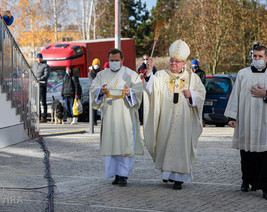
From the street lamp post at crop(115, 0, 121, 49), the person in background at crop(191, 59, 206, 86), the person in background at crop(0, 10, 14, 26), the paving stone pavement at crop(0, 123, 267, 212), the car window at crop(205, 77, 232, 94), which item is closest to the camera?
the paving stone pavement at crop(0, 123, 267, 212)

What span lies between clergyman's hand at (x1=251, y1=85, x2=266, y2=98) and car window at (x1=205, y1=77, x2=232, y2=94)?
1174 centimetres

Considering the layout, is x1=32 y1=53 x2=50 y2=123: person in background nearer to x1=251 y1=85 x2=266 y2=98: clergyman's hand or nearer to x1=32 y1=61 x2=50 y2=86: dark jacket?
x1=32 y1=61 x2=50 y2=86: dark jacket

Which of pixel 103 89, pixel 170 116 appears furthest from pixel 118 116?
pixel 170 116

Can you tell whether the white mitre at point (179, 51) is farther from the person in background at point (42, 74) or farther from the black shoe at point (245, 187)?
the person in background at point (42, 74)

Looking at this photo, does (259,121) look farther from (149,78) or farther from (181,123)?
(149,78)

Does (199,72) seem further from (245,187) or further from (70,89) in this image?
(245,187)

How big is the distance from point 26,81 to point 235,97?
7413 millimetres

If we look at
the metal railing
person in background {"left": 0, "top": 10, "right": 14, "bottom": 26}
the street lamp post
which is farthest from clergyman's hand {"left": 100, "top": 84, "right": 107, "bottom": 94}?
the street lamp post

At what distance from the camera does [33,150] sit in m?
12.1

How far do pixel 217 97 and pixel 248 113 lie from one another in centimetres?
1168

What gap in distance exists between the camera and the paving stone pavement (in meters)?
6.81

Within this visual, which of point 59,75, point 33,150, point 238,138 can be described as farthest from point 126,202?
point 59,75

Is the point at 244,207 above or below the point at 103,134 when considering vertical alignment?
below

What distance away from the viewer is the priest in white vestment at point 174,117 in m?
8.06
